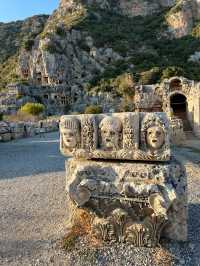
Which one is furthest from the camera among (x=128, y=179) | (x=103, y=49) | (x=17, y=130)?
(x=103, y=49)

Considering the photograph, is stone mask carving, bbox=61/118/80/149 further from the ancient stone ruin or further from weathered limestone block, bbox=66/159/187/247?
weathered limestone block, bbox=66/159/187/247

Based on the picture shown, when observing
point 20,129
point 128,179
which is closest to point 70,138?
point 128,179

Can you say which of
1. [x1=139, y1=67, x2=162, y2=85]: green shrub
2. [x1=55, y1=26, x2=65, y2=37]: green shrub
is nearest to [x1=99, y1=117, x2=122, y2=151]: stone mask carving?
[x1=139, y1=67, x2=162, y2=85]: green shrub

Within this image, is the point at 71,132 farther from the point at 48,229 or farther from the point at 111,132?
the point at 48,229

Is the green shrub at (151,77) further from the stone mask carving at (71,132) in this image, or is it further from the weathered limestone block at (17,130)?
the stone mask carving at (71,132)

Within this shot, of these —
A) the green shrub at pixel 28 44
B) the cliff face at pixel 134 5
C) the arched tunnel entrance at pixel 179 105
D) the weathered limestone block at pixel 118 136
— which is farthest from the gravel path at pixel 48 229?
the cliff face at pixel 134 5

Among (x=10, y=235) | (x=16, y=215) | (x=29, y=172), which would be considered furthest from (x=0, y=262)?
(x=29, y=172)

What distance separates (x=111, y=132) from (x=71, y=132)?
657 mm

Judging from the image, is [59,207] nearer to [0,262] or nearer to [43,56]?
[0,262]

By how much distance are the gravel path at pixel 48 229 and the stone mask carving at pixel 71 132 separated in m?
1.54

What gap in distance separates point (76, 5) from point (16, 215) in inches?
2942

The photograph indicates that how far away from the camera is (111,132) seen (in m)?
4.32

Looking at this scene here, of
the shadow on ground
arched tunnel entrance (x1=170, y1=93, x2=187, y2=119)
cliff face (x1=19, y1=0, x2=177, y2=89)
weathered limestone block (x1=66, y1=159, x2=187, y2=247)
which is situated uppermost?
cliff face (x1=19, y1=0, x2=177, y2=89)

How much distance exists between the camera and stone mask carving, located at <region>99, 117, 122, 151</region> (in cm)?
430
